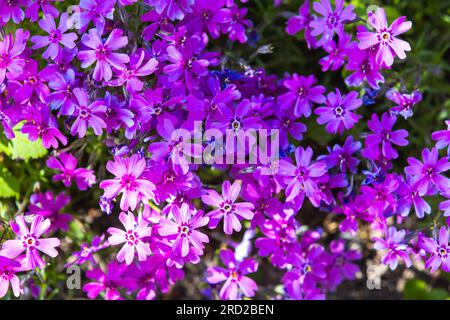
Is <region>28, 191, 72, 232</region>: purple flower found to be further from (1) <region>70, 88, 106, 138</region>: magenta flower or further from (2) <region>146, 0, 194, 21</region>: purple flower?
(2) <region>146, 0, 194, 21</region>: purple flower

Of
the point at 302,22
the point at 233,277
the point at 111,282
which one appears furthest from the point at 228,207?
the point at 302,22

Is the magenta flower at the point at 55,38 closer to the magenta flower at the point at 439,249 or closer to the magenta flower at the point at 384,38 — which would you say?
the magenta flower at the point at 384,38


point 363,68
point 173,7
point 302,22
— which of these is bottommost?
point 363,68

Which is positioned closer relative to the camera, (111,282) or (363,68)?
(363,68)

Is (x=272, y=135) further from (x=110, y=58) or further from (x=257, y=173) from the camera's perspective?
(x=110, y=58)

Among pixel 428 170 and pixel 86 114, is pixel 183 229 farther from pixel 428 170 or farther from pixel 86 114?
pixel 428 170

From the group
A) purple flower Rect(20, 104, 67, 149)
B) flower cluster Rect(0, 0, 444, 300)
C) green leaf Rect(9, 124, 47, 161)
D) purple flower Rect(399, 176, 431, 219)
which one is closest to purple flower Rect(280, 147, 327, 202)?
flower cluster Rect(0, 0, 444, 300)

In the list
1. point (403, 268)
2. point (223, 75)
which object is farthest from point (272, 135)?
point (403, 268)
